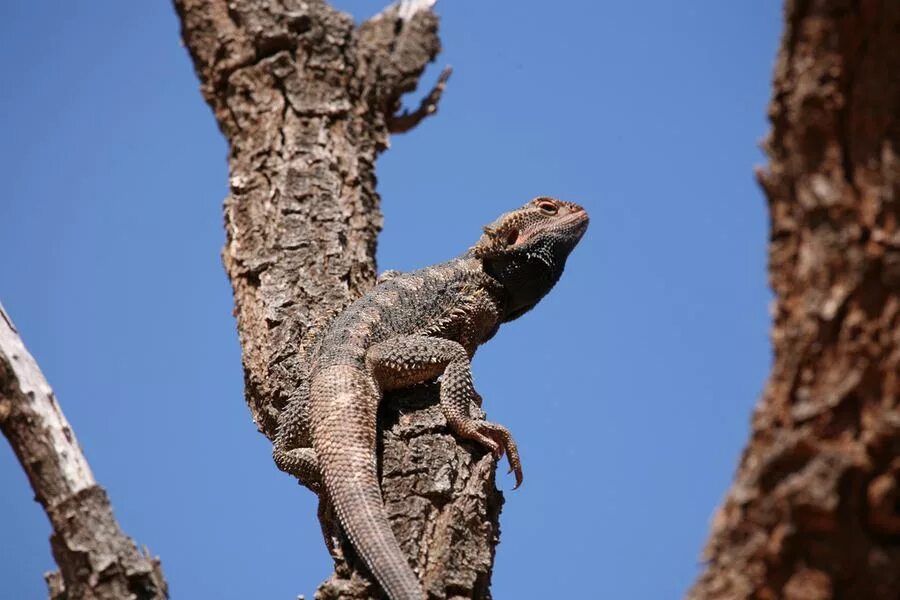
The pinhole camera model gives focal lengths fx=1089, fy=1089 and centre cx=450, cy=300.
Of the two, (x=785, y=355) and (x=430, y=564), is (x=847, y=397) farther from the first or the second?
(x=430, y=564)

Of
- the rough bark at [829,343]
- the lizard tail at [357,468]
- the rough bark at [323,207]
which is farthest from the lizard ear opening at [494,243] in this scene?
the rough bark at [829,343]

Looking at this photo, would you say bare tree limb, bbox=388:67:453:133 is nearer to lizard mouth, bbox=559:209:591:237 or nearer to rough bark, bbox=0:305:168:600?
lizard mouth, bbox=559:209:591:237

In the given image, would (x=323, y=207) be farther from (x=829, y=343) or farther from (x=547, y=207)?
(x=829, y=343)

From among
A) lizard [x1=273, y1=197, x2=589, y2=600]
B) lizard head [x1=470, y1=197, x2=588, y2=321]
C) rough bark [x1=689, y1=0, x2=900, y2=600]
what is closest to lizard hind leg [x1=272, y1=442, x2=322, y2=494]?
lizard [x1=273, y1=197, x2=589, y2=600]

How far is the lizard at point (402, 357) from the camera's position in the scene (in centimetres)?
479

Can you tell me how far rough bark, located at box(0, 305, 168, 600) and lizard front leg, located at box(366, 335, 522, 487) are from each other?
1.85 meters

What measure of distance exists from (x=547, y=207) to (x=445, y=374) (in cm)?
167

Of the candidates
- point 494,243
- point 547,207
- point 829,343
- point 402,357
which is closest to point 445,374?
point 402,357

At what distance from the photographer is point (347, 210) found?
6562mm

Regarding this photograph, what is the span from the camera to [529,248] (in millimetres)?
6500

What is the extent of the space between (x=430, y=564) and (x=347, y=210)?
2.68 meters

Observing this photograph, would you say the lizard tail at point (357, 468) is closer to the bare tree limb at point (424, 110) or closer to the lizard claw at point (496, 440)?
the lizard claw at point (496, 440)

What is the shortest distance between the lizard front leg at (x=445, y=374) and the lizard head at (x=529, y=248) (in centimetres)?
81

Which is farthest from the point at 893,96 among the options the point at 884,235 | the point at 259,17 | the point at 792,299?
the point at 259,17
